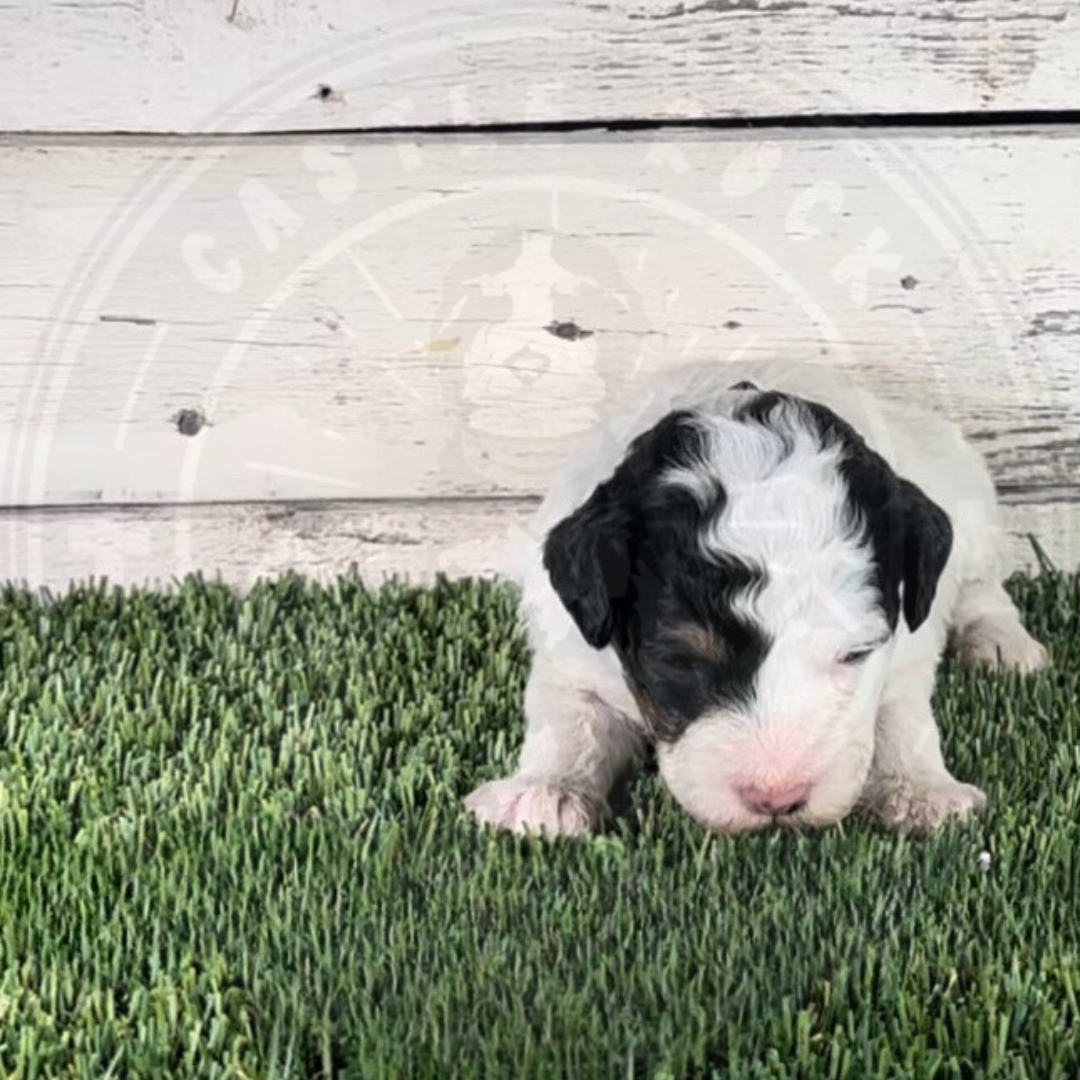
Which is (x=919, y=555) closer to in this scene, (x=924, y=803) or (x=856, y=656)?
(x=856, y=656)

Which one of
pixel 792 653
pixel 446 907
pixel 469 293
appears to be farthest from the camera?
pixel 469 293

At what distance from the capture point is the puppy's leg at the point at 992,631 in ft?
12.4

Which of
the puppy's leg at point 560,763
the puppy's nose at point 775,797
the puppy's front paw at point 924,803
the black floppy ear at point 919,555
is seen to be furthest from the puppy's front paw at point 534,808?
the black floppy ear at point 919,555

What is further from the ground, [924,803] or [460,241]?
[460,241]

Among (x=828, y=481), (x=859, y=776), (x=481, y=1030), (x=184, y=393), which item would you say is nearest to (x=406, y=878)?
(x=481, y=1030)

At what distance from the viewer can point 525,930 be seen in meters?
2.58

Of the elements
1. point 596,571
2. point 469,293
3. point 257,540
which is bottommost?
point 596,571

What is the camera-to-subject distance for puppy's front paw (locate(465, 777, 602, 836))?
294cm

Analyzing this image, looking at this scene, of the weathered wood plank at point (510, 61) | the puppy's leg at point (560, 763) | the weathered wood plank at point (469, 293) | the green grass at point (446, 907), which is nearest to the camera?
the green grass at point (446, 907)

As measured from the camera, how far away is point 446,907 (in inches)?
104

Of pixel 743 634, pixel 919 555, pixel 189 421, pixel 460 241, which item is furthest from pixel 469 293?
pixel 743 634

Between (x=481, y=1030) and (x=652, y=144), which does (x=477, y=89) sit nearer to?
(x=652, y=144)

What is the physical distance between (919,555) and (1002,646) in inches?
34.8

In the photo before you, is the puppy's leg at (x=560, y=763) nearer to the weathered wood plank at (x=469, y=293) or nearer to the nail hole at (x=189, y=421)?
the weathered wood plank at (x=469, y=293)
